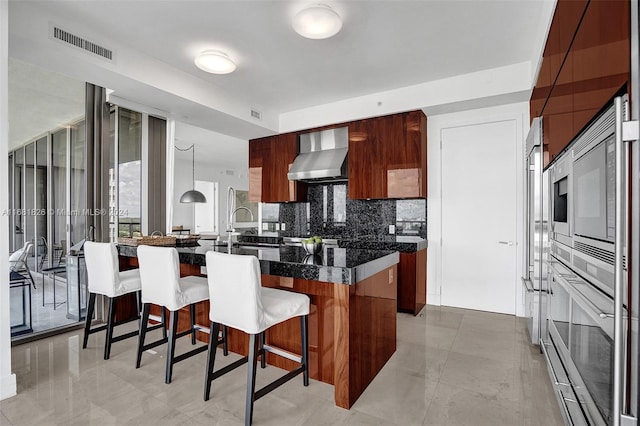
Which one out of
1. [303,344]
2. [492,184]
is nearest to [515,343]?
[492,184]

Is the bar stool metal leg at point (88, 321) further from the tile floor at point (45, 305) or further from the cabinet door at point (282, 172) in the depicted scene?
the cabinet door at point (282, 172)

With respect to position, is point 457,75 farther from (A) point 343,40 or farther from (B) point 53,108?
(B) point 53,108

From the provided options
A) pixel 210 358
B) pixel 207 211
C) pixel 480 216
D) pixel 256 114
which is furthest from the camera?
pixel 207 211

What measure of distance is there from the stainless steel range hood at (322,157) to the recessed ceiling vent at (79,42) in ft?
8.47

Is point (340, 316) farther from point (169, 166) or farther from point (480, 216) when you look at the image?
point (169, 166)

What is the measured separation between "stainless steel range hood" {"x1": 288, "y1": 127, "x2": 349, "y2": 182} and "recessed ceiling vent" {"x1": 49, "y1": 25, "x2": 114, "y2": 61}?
2582 mm

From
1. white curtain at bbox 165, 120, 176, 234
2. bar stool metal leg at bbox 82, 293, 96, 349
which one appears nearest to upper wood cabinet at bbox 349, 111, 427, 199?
white curtain at bbox 165, 120, 176, 234

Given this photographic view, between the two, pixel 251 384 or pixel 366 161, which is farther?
pixel 366 161

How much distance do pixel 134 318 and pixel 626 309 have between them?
393cm

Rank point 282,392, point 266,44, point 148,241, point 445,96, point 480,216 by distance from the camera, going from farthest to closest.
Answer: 1. point 480,216
2. point 445,96
3. point 148,241
4. point 266,44
5. point 282,392

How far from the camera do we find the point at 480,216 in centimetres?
410

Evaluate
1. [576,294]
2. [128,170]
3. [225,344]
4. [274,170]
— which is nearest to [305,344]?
[225,344]

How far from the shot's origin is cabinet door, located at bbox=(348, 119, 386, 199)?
14.4 feet

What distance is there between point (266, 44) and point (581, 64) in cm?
251
